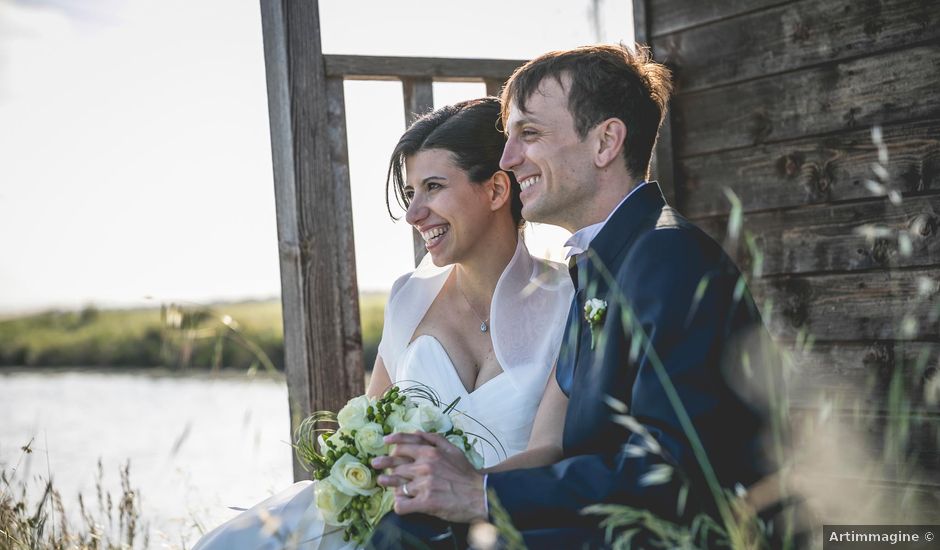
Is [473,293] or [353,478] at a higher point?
[473,293]

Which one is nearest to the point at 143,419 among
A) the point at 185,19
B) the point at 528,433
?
the point at 185,19

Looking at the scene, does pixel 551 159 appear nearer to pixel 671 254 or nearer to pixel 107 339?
pixel 671 254

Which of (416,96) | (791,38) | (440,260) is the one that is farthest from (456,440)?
(791,38)

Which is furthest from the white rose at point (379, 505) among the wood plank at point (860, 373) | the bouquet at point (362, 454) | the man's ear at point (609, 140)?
the wood plank at point (860, 373)

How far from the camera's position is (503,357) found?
3.04 meters

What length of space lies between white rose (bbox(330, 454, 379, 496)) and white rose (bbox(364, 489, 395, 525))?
23 mm

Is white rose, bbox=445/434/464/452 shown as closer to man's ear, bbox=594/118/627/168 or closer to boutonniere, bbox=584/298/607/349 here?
boutonniere, bbox=584/298/607/349

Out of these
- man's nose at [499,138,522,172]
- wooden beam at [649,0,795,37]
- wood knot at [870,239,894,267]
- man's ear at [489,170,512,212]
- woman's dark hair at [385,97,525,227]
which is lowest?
wood knot at [870,239,894,267]

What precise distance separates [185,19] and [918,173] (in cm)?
617

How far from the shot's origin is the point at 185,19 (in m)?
7.76

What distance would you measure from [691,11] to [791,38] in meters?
0.49

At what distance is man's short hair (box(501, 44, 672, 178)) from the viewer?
256cm

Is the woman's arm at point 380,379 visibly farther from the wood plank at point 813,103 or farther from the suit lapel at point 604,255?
the wood plank at point 813,103

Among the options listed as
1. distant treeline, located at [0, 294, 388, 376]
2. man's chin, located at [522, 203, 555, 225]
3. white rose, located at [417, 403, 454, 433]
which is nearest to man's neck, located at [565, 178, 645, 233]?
man's chin, located at [522, 203, 555, 225]
